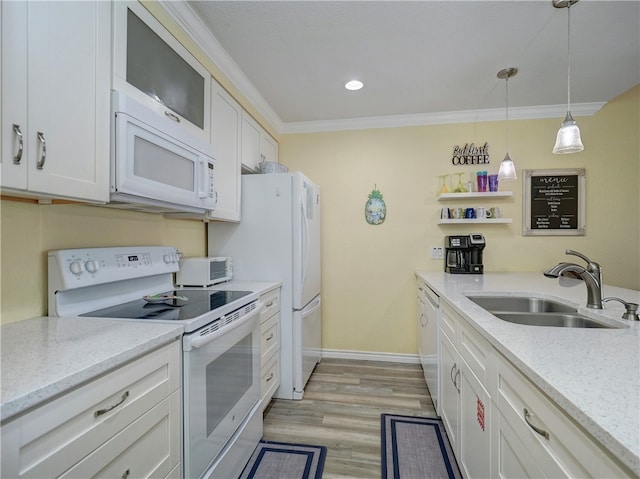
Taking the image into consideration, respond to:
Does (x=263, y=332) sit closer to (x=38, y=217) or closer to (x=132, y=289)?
(x=132, y=289)

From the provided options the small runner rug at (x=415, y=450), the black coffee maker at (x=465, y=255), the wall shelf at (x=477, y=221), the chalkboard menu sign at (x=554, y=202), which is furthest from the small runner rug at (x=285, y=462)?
the chalkboard menu sign at (x=554, y=202)

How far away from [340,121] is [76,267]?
8.70 feet

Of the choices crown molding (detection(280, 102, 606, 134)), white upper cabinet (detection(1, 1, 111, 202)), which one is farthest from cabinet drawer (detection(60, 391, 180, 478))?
crown molding (detection(280, 102, 606, 134))

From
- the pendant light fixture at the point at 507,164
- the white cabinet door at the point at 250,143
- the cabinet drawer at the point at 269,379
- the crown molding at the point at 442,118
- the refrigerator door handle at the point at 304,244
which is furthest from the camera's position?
the crown molding at the point at 442,118

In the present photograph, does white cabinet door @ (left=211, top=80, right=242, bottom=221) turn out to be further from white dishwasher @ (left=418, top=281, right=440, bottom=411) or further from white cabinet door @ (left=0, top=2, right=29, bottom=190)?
white dishwasher @ (left=418, top=281, right=440, bottom=411)

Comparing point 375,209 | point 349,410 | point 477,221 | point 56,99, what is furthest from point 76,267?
point 477,221

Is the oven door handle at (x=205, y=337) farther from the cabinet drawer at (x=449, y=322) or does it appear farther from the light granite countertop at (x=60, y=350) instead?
the cabinet drawer at (x=449, y=322)

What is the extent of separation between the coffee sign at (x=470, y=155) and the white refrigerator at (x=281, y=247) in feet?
5.38

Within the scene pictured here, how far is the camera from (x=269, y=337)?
2.14m

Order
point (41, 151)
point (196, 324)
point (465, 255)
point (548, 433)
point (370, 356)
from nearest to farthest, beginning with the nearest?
point (548, 433)
point (41, 151)
point (196, 324)
point (465, 255)
point (370, 356)

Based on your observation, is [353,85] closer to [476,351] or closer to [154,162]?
[154,162]

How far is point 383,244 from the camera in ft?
10.3

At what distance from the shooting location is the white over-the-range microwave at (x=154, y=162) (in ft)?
3.98

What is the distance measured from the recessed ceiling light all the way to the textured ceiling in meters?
0.05
